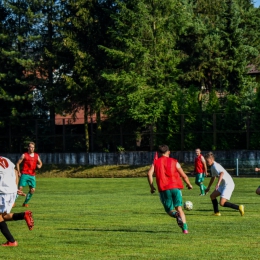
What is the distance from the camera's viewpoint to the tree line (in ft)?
192

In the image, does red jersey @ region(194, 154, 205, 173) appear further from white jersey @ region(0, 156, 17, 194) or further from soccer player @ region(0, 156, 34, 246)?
white jersey @ region(0, 156, 17, 194)

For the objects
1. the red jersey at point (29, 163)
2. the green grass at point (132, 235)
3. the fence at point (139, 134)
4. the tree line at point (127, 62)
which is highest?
the tree line at point (127, 62)

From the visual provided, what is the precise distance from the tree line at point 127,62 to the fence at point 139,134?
0.18 meters

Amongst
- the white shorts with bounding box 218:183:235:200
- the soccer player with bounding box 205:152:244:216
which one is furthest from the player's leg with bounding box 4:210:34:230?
the white shorts with bounding box 218:183:235:200

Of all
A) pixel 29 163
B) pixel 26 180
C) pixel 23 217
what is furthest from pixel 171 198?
pixel 26 180

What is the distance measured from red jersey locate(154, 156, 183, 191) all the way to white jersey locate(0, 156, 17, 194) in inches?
124

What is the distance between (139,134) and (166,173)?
43.2 metres

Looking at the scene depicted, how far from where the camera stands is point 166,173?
1570 cm

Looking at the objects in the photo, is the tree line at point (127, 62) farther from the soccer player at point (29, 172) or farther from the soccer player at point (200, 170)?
the soccer player at point (29, 172)

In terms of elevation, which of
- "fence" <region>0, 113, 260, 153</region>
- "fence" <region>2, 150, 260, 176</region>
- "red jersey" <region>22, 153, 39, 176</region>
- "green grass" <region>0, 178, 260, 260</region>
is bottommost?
"green grass" <region>0, 178, 260, 260</region>

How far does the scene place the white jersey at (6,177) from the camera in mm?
14023

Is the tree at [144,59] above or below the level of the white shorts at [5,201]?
above

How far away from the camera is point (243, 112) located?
54.4 meters

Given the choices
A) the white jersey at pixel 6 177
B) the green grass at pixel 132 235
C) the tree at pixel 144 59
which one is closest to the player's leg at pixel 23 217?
the green grass at pixel 132 235
